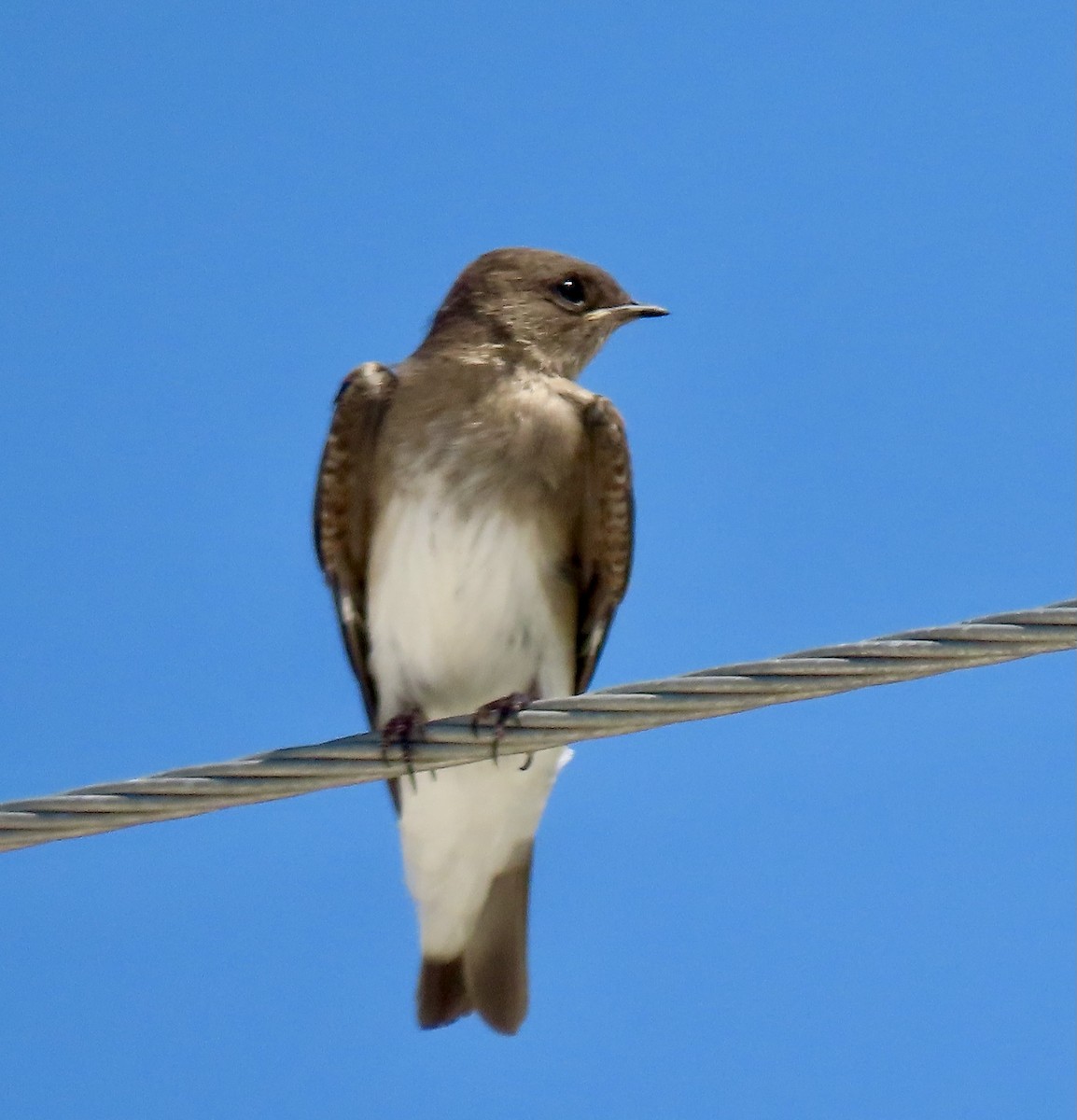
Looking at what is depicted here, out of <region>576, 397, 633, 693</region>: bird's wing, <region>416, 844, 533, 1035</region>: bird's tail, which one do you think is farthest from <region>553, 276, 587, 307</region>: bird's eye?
<region>416, 844, 533, 1035</region>: bird's tail

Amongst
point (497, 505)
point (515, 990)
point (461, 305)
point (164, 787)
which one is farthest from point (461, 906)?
point (164, 787)

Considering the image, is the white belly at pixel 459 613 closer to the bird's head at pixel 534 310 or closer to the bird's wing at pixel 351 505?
the bird's wing at pixel 351 505

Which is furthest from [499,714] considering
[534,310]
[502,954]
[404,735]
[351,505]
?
[534,310]

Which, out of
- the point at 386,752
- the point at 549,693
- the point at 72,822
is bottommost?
the point at 72,822

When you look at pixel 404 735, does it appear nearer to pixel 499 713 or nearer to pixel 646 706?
pixel 499 713

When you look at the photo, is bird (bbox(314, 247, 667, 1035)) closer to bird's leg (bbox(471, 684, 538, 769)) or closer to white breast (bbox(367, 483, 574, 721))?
white breast (bbox(367, 483, 574, 721))

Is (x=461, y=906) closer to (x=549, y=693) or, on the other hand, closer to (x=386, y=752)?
(x=549, y=693)

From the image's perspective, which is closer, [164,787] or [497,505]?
[164,787]
